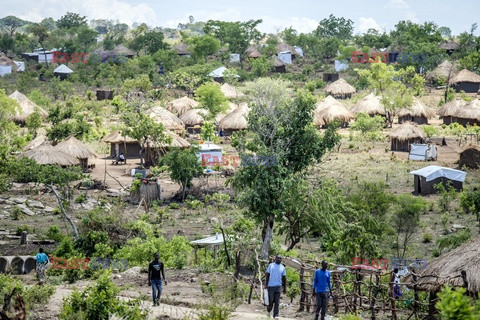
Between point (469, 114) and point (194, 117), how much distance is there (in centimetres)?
1351

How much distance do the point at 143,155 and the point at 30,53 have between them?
40.0 meters

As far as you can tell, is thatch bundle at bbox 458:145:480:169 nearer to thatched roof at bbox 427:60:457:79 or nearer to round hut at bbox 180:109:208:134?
round hut at bbox 180:109:208:134

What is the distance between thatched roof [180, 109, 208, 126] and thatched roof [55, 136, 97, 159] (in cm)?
984

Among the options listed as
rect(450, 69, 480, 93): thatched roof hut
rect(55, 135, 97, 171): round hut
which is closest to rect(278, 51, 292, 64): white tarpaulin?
rect(450, 69, 480, 93): thatched roof hut

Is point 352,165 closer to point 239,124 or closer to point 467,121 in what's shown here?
point 239,124

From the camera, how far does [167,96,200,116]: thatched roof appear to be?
42600 millimetres

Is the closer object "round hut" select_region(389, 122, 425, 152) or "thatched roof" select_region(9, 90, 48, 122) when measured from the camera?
"round hut" select_region(389, 122, 425, 152)

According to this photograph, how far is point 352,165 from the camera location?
30625 millimetres

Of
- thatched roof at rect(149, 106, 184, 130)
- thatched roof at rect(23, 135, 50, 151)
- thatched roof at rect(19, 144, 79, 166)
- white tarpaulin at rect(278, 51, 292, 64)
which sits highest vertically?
white tarpaulin at rect(278, 51, 292, 64)

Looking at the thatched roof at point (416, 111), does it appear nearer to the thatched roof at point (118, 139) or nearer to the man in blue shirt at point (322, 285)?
the thatched roof at point (118, 139)

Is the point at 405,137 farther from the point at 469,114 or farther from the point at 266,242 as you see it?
the point at 266,242

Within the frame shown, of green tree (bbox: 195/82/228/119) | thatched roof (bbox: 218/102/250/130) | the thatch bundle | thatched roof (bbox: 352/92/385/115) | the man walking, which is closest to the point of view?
the man walking

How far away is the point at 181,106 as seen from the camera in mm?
42812

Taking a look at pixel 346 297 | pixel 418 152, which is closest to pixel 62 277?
pixel 346 297
